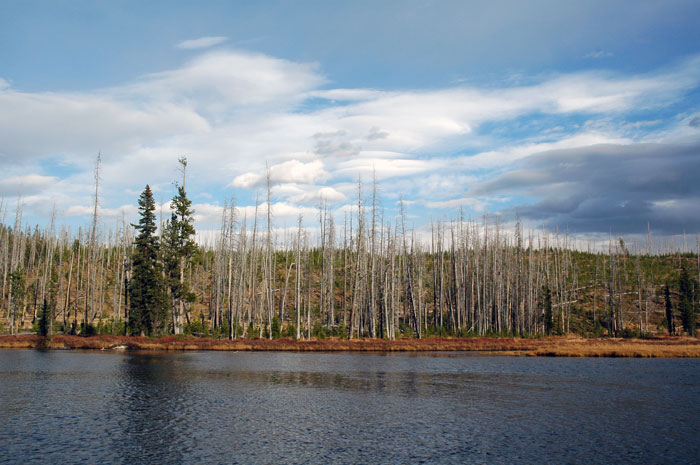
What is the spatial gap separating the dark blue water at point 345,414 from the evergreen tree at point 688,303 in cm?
3918

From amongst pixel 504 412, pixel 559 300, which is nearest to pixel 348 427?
pixel 504 412

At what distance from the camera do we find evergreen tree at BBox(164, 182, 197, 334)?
57.2 meters

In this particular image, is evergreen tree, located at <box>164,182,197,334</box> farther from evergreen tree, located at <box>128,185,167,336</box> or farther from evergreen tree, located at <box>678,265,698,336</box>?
evergreen tree, located at <box>678,265,698,336</box>

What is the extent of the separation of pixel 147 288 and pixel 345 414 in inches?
1618

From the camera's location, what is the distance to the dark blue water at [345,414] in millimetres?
15227

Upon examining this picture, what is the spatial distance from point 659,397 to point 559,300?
6612 cm

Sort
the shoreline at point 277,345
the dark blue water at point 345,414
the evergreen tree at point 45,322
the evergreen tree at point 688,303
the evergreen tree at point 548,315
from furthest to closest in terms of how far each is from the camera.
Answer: the evergreen tree at point 548,315 < the evergreen tree at point 688,303 < the evergreen tree at point 45,322 < the shoreline at point 277,345 < the dark blue water at point 345,414

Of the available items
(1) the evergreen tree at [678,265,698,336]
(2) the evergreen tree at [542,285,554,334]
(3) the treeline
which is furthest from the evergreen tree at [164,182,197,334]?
(1) the evergreen tree at [678,265,698,336]

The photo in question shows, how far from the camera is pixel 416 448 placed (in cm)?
1583

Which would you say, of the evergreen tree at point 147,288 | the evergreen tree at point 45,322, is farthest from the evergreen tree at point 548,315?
the evergreen tree at point 45,322

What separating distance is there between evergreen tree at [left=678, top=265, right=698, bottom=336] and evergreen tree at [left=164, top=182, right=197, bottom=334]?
64149 mm

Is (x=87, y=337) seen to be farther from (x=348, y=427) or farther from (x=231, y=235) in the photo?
(x=348, y=427)

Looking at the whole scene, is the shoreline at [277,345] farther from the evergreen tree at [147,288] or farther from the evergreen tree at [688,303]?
the evergreen tree at [688,303]

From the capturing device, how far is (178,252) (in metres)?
57.6
